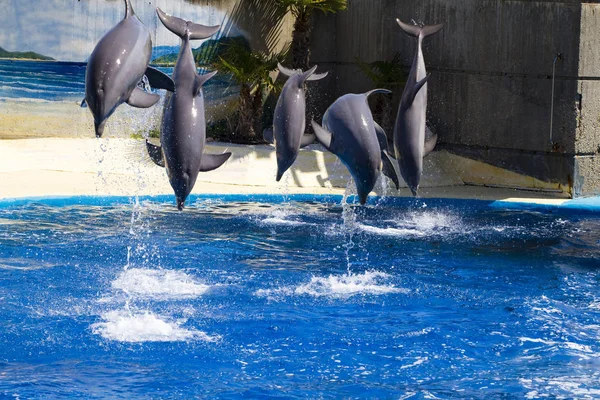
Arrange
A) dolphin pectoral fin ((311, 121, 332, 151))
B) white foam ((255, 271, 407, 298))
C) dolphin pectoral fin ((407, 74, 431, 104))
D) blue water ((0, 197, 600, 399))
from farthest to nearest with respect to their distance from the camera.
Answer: white foam ((255, 271, 407, 298)) → dolphin pectoral fin ((407, 74, 431, 104)) → dolphin pectoral fin ((311, 121, 332, 151)) → blue water ((0, 197, 600, 399))

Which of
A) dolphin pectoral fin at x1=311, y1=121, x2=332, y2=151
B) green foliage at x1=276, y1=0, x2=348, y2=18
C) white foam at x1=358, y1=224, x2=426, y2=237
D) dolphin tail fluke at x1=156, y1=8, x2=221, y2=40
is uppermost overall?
green foliage at x1=276, y1=0, x2=348, y2=18

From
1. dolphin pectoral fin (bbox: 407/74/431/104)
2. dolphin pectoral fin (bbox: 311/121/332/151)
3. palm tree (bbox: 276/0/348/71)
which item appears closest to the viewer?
dolphin pectoral fin (bbox: 311/121/332/151)

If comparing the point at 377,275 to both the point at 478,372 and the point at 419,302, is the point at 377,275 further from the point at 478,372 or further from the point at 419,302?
the point at 478,372

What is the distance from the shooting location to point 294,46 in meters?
17.2

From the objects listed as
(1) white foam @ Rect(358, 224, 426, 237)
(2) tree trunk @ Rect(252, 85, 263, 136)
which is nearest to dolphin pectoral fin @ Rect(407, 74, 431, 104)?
(1) white foam @ Rect(358, 224, 426, 237)

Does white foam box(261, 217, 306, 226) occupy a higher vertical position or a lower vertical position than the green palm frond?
lower

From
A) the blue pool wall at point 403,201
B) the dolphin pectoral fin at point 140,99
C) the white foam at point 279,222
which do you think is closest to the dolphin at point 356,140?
the dolphin pectoral fin at point 140,99

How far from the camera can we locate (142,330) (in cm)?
828

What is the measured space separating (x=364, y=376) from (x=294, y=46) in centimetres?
1044

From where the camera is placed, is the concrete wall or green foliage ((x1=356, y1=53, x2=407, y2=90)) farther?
green foliage ((x1=356, y1=53, x2=407, y2=90))

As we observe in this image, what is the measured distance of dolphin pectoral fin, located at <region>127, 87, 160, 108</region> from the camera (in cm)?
723

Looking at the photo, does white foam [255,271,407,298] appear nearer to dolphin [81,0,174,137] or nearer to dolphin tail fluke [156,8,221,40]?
dolphin tail fluke [156,8,221,40]

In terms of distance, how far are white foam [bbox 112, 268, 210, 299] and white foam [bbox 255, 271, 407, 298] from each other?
2.06 feet

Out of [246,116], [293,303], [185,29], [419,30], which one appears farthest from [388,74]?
[185,29]
